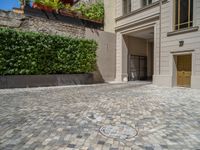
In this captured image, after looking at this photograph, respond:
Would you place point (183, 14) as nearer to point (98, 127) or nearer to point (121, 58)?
point (121, 58)

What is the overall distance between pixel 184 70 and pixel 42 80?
8706 millimetres

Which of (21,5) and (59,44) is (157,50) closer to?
(59,44)

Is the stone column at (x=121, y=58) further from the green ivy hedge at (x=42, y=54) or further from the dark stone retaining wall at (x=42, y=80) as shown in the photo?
the dark stone retaining wall at (x=42, y=80)

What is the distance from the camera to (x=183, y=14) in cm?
1045

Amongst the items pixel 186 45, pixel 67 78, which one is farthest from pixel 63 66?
pixel 186 45

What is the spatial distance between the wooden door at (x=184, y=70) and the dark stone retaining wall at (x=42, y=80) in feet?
19.3

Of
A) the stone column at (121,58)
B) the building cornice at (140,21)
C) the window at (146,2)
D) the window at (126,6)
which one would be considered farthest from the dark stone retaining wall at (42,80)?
the window at (146,2)

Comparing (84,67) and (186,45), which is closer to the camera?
(186,45)

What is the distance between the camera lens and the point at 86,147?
2836 mm

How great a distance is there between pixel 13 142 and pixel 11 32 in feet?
25.9

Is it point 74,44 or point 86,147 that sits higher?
point 74,44

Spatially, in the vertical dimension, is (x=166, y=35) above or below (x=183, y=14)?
below

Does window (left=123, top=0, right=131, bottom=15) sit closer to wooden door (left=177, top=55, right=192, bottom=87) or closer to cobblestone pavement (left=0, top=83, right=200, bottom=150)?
wooden door (left=177, top=55, right=192, bottom=87)

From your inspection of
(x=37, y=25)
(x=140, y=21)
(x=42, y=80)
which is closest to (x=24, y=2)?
(x=37, y=25)
